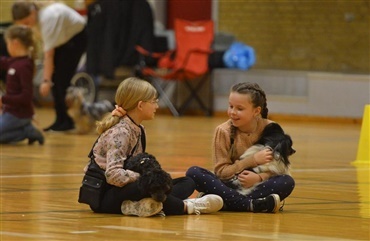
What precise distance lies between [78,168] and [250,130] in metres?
2.33

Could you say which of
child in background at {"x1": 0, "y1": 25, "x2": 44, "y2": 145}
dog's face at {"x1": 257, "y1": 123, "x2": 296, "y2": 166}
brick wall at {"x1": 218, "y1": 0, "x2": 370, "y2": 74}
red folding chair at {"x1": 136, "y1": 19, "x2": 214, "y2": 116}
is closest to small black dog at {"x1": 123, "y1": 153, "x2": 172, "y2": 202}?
dog's face at {"x1": 257, "y1": 123, "x2": 296, "y2": 166}

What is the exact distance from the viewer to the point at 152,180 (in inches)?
196

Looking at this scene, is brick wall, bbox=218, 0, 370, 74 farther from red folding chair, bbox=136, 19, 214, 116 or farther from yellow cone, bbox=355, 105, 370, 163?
yellow cone, bbox=355, 105, 370, 163

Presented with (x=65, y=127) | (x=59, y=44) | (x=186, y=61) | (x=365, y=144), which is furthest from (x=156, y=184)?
(x=186, y=61)

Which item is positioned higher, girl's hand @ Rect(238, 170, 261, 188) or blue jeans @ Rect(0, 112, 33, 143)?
girl's hand @ Rect(238, 170, 261, 188)

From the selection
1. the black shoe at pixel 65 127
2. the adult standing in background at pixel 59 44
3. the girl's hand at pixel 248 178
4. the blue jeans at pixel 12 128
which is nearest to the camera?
the girl's hand at pixel 248 178

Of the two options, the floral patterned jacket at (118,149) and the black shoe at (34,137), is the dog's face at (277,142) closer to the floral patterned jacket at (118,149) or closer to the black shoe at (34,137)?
the floral patterned jacket at (118,149)

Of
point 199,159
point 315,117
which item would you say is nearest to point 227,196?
point 199,159

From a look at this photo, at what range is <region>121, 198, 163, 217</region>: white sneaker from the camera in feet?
16.7

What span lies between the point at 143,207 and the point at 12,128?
4.67m

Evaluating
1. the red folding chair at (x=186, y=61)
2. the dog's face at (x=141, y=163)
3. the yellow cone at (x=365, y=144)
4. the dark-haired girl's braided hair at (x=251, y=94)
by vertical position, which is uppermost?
the dark-haired girl's braided hair at (x=251, y=94)

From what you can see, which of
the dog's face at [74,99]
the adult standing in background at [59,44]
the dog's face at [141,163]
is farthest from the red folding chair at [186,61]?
the dog's face at [141,163]

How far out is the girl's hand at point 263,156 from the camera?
213 inches

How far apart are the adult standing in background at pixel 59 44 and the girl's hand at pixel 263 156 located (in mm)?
5507
